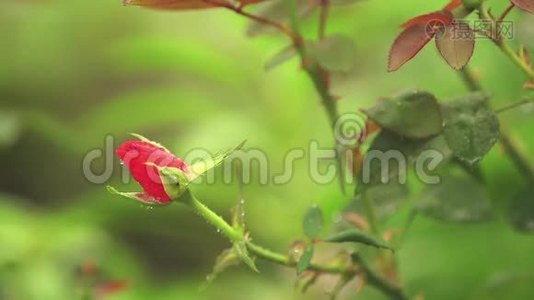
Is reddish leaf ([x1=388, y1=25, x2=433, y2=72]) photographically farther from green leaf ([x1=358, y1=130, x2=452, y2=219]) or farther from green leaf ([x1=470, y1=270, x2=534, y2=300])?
green leaf ([x1=470, y1=270, x2=534, y2=300])

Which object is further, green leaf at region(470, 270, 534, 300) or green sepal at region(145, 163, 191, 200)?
→ green leaf at region(470, 270, 534, 300)

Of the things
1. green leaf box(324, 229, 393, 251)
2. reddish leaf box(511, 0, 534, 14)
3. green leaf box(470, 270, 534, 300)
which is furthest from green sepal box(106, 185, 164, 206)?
green leaf box(470, 270, 534, 300)

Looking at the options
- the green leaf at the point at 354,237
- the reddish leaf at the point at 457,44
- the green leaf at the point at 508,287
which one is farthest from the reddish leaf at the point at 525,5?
the green leaf at the point at 508,287

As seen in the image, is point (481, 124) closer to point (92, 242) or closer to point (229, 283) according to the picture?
point (92, 242)

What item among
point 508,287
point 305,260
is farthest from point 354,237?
point 508,287

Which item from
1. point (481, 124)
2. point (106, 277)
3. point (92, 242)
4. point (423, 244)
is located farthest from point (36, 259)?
point (481, 124)

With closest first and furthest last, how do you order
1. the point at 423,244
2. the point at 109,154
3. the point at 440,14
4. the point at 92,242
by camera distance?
1. the point at 440,14
2. the point at 109,154
3. the point at 423,244
4. the point at 92,242

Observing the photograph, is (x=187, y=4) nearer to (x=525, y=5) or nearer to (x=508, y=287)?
(x=525, y=5)
